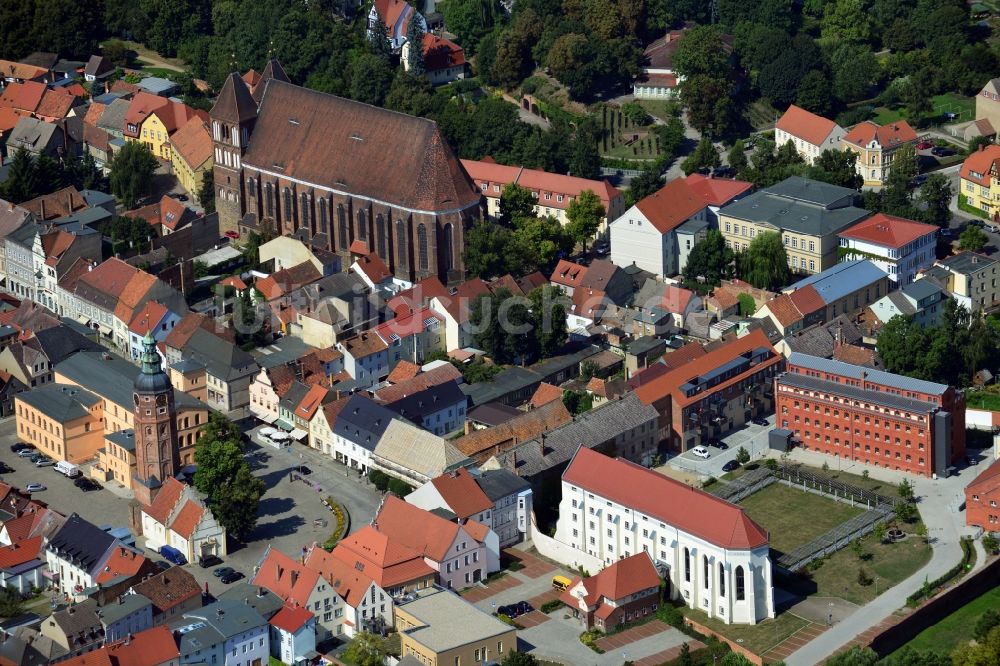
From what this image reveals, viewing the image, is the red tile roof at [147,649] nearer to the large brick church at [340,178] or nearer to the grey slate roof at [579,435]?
the grey slate roof at [579,435]

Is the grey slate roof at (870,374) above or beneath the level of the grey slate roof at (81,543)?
above

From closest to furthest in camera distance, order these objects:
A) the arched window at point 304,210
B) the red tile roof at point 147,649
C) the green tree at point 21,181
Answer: the red tile roof at point 147,649 < the arched window at point 304,210 < the green tree at point 21,181

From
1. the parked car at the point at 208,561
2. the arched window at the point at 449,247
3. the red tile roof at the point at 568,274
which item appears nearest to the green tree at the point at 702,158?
the red tile roof at the point at 568,274

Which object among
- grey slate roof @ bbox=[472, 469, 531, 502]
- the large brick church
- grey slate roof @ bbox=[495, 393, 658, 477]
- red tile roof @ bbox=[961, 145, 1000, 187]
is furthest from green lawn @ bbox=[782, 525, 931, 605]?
red tile roof @ bbox=[961, 145, 1000, 187]

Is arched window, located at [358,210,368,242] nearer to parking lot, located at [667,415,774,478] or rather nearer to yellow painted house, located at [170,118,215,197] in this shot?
yellow painted house, located at [170,118,215,197]

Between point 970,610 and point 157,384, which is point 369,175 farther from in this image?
point 970,610
